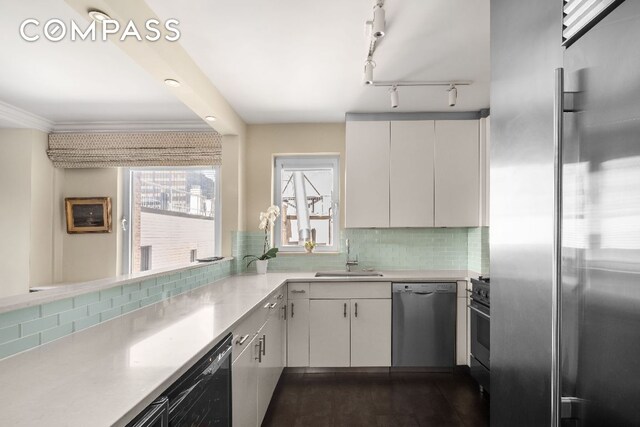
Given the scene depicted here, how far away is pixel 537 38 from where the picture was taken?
3.20ft

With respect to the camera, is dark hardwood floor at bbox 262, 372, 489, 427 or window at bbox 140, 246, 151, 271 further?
window at bbox 140, 246, 151, 271

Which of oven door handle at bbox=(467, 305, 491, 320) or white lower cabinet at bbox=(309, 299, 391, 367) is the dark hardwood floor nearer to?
white lower cabinet at bbox=(309, 299, 391, 367)

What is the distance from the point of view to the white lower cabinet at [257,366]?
6.26ft

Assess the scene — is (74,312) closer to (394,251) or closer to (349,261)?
(349,261)

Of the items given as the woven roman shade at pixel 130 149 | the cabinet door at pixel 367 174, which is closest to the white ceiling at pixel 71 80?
the woven roman shade at pixel 130 149

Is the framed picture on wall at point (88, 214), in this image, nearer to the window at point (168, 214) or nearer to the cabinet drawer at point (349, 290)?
the window at point (168, 214)

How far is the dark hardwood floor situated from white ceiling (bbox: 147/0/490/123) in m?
2.50

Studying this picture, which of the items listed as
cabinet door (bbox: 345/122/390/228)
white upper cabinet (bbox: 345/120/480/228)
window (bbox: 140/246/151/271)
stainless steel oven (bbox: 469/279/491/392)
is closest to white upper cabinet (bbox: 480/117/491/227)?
white upper cabinet (bbox: 345/120/480/228)

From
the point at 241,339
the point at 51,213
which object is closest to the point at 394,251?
the point at 241,339

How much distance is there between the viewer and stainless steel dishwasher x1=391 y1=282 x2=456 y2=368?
11.5 ft

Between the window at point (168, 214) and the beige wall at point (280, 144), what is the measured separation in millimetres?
453

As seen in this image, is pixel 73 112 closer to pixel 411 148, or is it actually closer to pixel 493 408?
pixel 411 148

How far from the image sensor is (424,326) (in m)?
3.51

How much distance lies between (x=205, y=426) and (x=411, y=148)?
3130 mm
